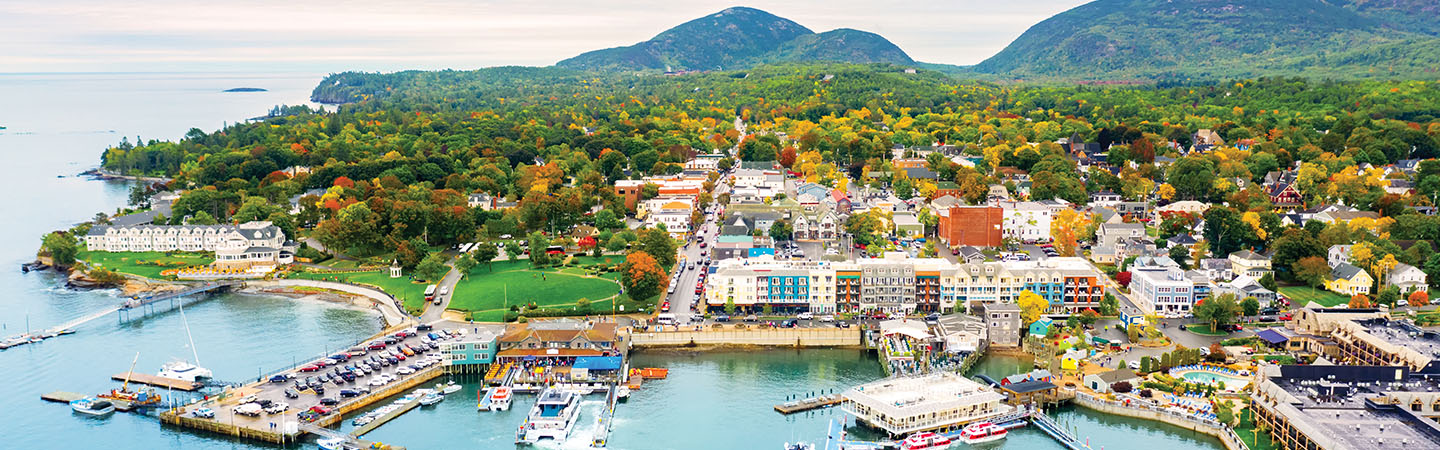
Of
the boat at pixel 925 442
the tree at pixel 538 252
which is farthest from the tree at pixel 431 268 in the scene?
the boat at pixel 925 442

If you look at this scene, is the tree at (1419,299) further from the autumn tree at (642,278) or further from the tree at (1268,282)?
the autumn tree at (642,278)

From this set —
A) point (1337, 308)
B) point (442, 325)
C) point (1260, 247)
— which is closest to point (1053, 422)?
point (1337, 308)

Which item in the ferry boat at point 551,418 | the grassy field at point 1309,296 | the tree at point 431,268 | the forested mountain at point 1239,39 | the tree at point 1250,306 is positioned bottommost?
the ferry boat at point 551,418

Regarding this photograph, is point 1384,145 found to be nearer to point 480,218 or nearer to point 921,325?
point 921,325

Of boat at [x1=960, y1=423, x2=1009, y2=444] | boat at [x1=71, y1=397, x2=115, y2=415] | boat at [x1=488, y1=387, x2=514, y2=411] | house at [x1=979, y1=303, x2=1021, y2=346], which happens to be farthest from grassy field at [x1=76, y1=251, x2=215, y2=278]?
boat at [x1=960, y1=423, x2=1009, y2=444]

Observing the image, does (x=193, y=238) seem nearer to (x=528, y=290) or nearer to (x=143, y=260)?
(x=143, y=260)
